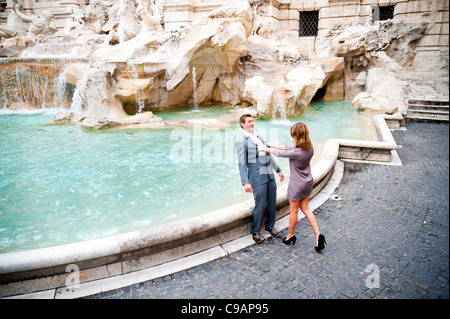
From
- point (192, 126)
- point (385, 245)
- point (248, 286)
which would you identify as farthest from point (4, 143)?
point (385, 245)

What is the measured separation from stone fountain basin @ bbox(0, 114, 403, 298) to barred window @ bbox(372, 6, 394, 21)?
20832 mm

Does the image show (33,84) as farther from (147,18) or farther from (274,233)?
(274,233)

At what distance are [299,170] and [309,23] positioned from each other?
20.8 meters

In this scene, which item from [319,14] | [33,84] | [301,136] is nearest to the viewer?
[301,136]

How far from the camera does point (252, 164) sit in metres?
3.41

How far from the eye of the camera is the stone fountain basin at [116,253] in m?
2.75

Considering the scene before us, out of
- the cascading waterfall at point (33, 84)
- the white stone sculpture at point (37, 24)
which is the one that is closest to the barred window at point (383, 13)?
the cascading waterfall at point (33, 84)

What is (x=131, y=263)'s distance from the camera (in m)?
3.07

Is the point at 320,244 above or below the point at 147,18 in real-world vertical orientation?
below

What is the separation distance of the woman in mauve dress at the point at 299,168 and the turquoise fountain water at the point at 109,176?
5.32ft

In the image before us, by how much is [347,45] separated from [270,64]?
509 centimetres

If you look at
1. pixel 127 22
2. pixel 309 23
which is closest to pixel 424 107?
pixel 309 23
